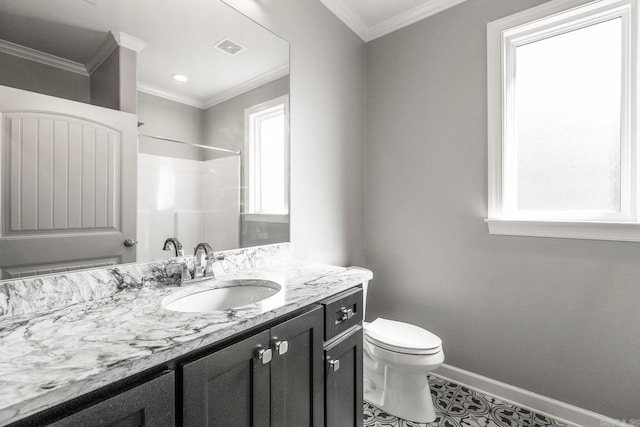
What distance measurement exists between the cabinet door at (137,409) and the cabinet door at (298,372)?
1.03 ft

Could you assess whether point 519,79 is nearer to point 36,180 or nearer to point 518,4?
point 518,4

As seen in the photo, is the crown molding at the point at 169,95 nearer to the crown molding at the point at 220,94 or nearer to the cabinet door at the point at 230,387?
the crown molding at the point at 220,94

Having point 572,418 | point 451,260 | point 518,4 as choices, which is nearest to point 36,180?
point 451,260

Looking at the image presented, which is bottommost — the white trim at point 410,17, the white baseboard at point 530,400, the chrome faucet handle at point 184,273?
the white baseboard at point 530,400

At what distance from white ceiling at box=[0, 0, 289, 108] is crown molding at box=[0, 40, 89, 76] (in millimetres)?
15

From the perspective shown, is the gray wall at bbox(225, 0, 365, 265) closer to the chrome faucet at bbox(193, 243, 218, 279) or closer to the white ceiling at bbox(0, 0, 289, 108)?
the white ceiling at bbox(0, 0, 289, 108)

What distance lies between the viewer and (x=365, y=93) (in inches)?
94.5

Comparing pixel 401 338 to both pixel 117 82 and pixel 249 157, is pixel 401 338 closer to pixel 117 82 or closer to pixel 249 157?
pixel 249 157

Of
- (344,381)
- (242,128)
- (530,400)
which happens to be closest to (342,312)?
(344,381)

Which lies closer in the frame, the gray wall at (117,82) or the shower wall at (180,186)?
the gray wall at (117,82)

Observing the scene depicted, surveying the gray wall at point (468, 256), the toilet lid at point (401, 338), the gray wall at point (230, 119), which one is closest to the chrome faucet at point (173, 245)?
the gray wall at point (230, 119)

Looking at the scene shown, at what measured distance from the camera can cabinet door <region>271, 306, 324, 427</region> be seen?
0.91 meters

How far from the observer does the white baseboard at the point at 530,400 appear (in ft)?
5.09

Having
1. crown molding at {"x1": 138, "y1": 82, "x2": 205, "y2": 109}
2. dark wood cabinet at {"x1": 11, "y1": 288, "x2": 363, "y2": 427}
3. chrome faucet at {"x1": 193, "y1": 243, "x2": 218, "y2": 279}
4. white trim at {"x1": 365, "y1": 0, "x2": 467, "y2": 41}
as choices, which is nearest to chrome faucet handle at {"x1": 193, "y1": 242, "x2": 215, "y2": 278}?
chrome faucet at {"x1": 193, "y1": 243, "x2": 218, "y2": 279}
